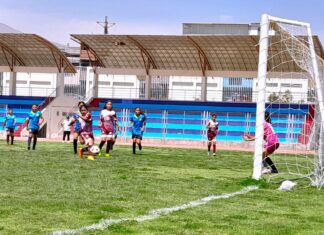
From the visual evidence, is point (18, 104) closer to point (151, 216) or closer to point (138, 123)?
point (138, 123)

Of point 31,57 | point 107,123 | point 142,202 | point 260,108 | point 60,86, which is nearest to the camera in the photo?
point 142,202

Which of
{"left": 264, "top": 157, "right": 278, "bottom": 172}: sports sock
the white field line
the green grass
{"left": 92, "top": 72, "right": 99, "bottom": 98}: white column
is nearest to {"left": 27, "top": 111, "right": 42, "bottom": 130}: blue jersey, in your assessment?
the green grass

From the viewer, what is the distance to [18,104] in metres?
50.6

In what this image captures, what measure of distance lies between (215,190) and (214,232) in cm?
483

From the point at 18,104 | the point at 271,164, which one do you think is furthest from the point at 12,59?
the point at 271,164

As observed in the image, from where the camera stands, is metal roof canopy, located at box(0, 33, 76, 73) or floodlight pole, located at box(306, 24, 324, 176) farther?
metal roof canopy, located at box(0, 33, 76, 73)

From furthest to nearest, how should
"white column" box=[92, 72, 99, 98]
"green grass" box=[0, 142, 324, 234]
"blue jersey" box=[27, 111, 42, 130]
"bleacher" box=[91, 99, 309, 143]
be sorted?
"white column" box=[92, 72, 99, 98] < "bleacher" box=[91, 99, 309, 143] < "blue jersey" box=[27, 111, 42, 130] < "green grass" box=[0, 142, 324, 234]

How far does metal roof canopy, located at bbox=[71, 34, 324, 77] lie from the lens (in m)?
45.7

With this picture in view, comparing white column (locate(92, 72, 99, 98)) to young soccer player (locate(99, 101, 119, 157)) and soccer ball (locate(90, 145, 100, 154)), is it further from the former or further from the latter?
soccer ball (locate(90, 145, 100, 154))

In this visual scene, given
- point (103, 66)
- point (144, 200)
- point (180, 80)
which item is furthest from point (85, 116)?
point (180, 80)

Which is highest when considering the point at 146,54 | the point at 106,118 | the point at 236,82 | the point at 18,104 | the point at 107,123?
the point at 146,54

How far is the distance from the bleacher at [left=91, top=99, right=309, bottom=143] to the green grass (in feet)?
92.6

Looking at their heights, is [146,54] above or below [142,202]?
above

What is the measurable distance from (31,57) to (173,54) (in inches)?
445
